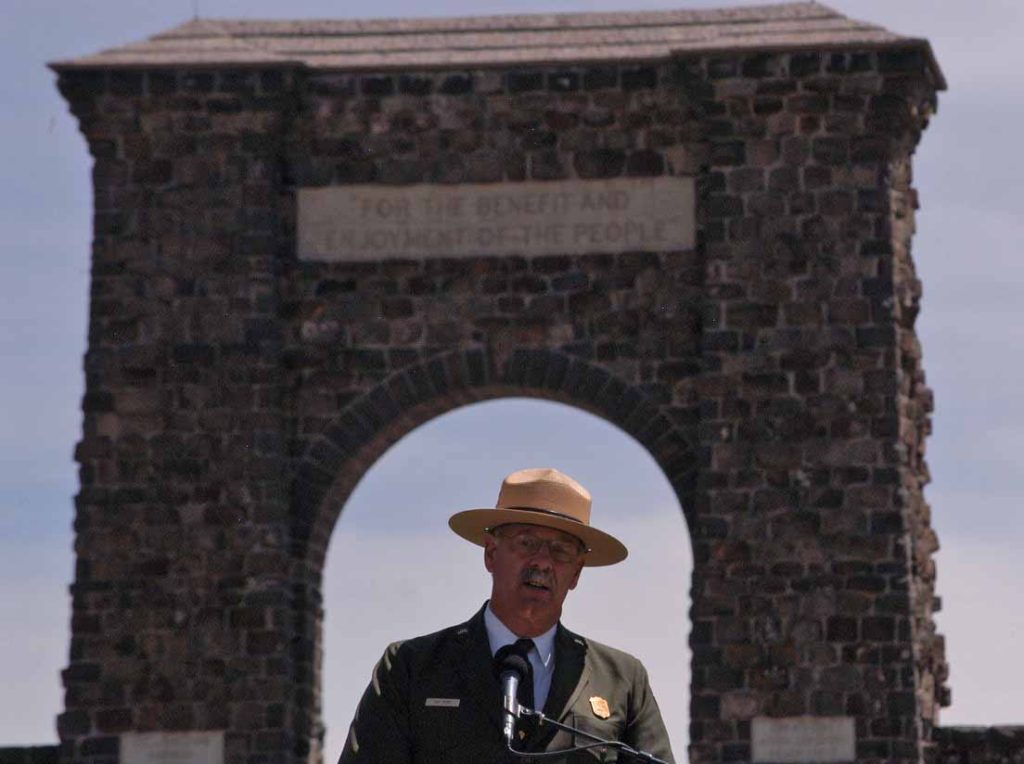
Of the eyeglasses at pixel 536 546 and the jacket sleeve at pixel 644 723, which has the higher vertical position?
the eyeglasses at pixel 536 546

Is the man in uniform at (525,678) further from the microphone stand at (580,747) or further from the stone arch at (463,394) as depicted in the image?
the stone arch at (463,394)

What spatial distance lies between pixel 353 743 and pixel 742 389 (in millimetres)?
12391

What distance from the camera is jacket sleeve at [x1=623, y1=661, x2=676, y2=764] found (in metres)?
7.83

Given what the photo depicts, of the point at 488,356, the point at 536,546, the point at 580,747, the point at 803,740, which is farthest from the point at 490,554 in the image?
the point at 488,356

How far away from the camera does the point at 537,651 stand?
784 centimetres

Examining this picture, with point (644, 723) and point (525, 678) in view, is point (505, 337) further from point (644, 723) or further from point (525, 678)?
point (525, 678)

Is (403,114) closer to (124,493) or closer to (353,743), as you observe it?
(124,493)

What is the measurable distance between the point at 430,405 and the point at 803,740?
3.80 meters

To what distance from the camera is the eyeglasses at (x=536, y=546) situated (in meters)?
7.81

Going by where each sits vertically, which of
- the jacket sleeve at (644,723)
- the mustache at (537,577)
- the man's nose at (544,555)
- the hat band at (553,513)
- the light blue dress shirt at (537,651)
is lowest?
the jacket sleeve at (644,723)

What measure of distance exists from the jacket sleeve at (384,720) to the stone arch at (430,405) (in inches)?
483

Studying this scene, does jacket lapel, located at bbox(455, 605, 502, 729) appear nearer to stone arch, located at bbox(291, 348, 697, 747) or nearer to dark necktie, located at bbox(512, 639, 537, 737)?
dark necktie, located at bbox(512, 639, 537, 737)

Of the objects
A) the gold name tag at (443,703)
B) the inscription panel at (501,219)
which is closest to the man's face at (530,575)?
the gold name tag at (443,703)

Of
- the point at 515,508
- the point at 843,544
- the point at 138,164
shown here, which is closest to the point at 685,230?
the point at 843,544
